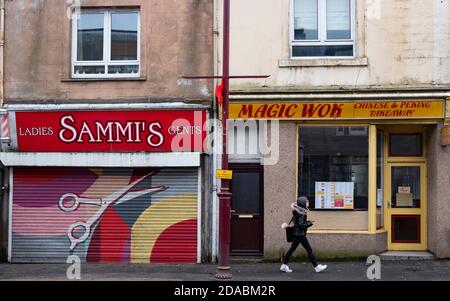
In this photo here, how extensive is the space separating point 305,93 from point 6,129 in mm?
7240

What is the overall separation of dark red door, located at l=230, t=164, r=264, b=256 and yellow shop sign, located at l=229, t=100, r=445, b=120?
1.32 meters

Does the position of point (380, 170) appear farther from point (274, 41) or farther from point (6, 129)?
point (6, 129)

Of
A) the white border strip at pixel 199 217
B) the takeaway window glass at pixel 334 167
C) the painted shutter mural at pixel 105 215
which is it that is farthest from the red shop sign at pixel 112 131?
the takeaway window glass at pixel 334 167

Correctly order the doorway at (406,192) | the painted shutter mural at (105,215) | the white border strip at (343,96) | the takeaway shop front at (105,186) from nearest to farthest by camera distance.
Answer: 1. the white border strip at (343,96)
2. the takeaway shop front at (105,186)
3. the painted shutter mural at (105,215)
4. the doorway at (406,192)

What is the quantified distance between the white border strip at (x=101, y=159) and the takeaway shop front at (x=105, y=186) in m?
0.02

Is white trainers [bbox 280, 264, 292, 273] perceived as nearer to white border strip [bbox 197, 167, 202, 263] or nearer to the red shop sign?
white border strip [bbox 197, 167, 202, 263]

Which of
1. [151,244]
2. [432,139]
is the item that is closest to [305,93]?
[432,139]

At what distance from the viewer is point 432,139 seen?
14992mm

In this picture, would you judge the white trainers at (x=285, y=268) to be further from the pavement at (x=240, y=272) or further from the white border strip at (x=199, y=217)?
the white border strip at (x=199, y=217)

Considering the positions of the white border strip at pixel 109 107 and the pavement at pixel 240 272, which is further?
the white border strip at pixel 109 107

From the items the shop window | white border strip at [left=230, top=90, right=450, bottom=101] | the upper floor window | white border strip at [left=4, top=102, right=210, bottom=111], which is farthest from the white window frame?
the shop window

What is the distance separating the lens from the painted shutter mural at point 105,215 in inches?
601

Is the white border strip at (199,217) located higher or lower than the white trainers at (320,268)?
higher

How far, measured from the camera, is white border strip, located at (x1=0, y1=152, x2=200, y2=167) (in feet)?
49.0
